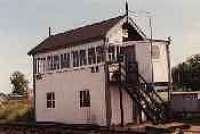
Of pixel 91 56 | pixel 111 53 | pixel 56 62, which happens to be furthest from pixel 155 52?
pixel 56 62

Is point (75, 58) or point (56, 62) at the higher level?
point (75, 58)

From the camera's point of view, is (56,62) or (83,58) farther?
(56,62)

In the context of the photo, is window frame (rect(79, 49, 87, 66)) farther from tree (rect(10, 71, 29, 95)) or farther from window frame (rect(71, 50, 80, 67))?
tree (rect(10, 71, 29, 95))

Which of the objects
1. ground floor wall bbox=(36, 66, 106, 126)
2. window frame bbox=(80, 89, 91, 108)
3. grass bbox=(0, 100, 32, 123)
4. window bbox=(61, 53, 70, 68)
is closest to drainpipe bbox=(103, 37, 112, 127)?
ground floor wall bbox=(36, 66, 106, 126)

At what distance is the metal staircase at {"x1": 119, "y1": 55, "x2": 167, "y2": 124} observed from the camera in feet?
101

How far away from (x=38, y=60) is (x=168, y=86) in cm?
1096

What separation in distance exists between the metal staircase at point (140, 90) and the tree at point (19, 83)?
43553 mm

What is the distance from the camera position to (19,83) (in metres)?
73.6

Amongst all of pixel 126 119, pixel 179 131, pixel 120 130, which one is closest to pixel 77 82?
pixel 126 119

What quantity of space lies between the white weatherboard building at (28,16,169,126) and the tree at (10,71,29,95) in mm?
38751

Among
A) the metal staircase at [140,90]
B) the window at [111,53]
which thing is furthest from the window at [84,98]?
the window at [111,53]

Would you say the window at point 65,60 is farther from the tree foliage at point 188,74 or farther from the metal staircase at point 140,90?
the tree foliage at point 188,74

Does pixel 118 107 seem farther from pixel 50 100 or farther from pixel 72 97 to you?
pixel 50 100

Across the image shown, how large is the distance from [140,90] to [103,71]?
3.11 meters
